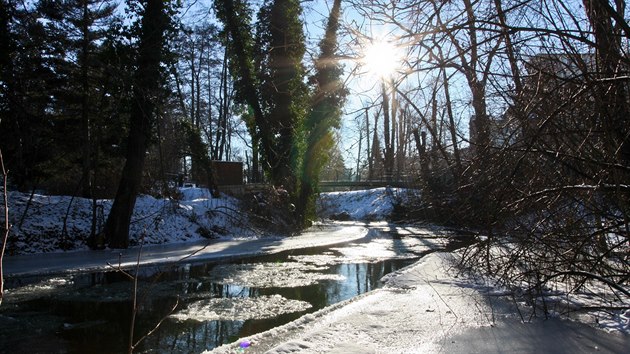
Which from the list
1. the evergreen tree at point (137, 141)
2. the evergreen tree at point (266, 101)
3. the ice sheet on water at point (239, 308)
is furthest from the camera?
the evergreen tree at point (266, 101)

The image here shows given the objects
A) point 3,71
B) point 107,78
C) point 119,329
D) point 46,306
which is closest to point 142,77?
point 107,78

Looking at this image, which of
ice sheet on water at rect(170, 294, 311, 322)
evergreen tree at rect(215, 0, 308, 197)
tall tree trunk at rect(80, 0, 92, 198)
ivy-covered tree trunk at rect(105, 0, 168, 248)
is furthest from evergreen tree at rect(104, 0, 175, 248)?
ice sheet on water at rect(170, 294, 311, 322)

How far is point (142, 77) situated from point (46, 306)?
8254 mm

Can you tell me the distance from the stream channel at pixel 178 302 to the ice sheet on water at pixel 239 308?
0.05ft

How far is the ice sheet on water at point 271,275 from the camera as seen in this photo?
10.8 metres

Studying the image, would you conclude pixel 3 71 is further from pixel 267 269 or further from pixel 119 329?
pixel 119 329

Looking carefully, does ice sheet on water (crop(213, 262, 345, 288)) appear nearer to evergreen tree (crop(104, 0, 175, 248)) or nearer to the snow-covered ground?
the snow-covered ground

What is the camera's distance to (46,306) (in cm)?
847

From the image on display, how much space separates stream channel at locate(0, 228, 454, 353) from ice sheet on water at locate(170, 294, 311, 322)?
2 cm

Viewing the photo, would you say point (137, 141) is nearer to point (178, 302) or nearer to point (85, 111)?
point (85, 111)

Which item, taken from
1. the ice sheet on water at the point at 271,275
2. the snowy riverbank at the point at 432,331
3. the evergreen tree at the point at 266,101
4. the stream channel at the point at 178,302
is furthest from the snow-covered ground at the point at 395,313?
the evergreen tree at the point at 266,101

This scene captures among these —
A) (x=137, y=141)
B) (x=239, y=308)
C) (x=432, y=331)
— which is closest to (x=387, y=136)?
(x=432, y=331)

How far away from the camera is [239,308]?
838 cm

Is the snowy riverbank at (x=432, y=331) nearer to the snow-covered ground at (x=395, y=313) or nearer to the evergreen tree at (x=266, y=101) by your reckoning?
the snow-covered ground at (x=395, y=313)
